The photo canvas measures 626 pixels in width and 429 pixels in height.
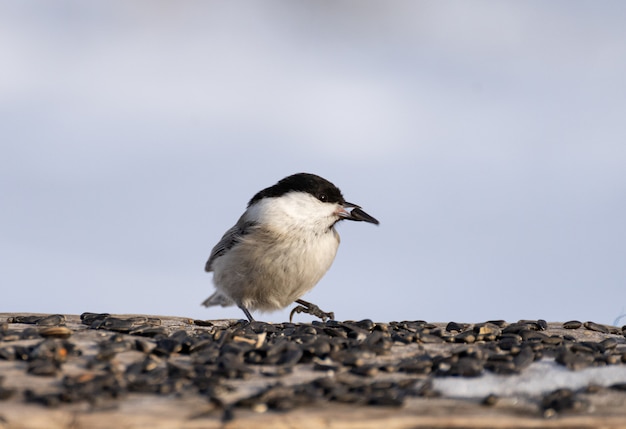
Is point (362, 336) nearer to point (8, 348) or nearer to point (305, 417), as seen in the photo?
point (305, 417)

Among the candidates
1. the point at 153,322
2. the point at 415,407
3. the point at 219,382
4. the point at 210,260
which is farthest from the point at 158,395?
the point at 210,260

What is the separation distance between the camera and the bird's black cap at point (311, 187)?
6.40 meters

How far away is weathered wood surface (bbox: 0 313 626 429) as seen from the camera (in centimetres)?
299

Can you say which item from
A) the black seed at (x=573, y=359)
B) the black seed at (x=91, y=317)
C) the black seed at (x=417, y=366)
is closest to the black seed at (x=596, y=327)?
the black seed at (x=573, y=359)

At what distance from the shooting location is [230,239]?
6.65m

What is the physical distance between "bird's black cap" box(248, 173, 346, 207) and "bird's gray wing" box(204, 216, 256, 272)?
0.34m

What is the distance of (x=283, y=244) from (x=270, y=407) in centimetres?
301

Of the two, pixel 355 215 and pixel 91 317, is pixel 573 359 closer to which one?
pixel 355 215

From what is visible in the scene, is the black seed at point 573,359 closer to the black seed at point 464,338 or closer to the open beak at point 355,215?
the black seed at point 464,338

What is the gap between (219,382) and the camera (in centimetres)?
351

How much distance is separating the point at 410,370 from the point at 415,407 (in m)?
0.65

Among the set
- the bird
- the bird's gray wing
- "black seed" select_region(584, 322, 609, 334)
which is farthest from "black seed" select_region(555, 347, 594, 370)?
the bird's gray wing

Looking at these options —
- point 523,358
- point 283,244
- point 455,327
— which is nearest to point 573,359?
point 523,358

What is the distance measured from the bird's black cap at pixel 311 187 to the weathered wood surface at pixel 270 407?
94.3 inches
